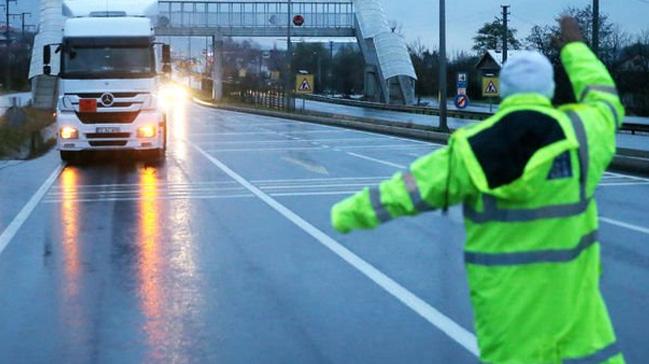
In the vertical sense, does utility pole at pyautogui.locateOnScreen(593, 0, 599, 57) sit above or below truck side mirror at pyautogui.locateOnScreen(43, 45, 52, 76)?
above

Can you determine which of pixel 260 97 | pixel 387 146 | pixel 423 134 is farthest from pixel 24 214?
pixel 260 97

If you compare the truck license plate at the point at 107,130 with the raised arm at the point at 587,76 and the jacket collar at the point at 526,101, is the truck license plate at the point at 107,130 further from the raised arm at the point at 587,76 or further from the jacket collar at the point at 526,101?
the jacket collar at the point at 526,101

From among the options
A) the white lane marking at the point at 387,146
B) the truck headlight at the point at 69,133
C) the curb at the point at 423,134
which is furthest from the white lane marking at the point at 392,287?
the white lane marking at the point at 387,146

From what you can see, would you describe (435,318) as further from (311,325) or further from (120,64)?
(120,64)

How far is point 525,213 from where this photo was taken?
3.66 meters

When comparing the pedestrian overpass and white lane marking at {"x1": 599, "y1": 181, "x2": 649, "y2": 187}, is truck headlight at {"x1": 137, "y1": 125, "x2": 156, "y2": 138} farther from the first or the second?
the pedestrian overpass

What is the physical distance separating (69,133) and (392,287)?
15.4 metres

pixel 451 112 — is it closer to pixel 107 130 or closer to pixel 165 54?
pixel 165 54

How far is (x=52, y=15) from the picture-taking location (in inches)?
2247

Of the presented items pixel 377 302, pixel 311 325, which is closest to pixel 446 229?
pixel 377 302

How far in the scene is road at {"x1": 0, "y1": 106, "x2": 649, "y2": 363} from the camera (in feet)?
23.3

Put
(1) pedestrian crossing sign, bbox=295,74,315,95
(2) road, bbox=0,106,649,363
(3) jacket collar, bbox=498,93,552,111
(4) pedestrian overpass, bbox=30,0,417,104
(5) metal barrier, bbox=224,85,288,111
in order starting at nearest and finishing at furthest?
(3) jacket collar, bbox=498,93,552,111
(2) road, bbox=0,106,649,363
(1) pedestrian crossing sign, bbox=295,74,315,95
(4) pedestrian overpass, bbox=30,0,417,104
(5) metal barrier, bbox=224,85,288,111

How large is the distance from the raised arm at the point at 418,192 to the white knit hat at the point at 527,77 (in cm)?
37

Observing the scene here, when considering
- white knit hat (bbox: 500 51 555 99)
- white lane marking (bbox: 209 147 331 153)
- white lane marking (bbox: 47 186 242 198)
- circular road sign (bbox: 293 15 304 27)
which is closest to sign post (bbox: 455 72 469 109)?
white lane marking (bbox: 209 147 331 153)
